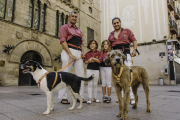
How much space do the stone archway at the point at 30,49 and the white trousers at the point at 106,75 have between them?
854 centimetres

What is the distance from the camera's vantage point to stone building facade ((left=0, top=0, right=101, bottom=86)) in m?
10.2

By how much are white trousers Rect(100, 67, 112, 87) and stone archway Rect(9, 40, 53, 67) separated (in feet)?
28.0

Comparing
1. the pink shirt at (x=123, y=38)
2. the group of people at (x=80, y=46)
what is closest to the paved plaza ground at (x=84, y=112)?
the group of people at (x=80, y=46)

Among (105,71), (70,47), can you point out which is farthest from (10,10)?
(105,71)

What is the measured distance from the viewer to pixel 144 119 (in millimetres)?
2363

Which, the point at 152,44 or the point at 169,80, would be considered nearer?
the point at 169,80

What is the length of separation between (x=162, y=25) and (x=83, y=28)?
35.2ft

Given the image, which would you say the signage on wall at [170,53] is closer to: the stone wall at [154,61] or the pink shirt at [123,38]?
the stone wall at [154,61]

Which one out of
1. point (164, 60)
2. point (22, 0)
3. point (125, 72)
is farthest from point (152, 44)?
point (125, 72)


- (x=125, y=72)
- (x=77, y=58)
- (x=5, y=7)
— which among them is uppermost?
(x=5, y=7)

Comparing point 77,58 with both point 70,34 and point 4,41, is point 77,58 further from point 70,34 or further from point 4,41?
point 4,41

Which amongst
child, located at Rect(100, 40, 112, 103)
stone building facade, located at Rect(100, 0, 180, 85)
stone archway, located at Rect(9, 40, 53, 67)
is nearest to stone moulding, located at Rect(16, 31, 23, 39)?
stone archway, located at Rect(9, 40, 53, 67)

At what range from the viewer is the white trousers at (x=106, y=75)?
4453mm

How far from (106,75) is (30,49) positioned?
9138 mm
